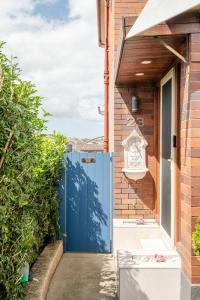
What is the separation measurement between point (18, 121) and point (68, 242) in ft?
14.9

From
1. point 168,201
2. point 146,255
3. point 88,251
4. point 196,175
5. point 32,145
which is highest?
point 32,145

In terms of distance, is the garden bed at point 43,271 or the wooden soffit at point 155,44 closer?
the wooden soffit at point 155,44

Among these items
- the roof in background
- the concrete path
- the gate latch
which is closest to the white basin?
the gate latch

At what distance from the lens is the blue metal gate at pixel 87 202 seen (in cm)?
672

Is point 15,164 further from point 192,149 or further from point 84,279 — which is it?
point 84,279

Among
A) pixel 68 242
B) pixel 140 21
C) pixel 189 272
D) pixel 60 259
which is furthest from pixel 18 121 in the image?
pixel 68 242

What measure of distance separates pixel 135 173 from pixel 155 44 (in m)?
2.83

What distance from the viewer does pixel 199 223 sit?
3252 mm

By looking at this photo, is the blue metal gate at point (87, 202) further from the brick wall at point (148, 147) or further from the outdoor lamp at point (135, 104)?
the outdoor lamp at point (135, 104)

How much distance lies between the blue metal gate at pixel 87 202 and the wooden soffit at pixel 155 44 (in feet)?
7.48

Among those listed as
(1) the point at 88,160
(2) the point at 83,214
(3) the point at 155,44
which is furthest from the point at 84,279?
(3) the point at 155,44

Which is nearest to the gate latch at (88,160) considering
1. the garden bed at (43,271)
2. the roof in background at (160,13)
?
the garden bed at (43,271)

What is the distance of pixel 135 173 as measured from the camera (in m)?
6.06

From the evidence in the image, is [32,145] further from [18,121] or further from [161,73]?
[161,73]
